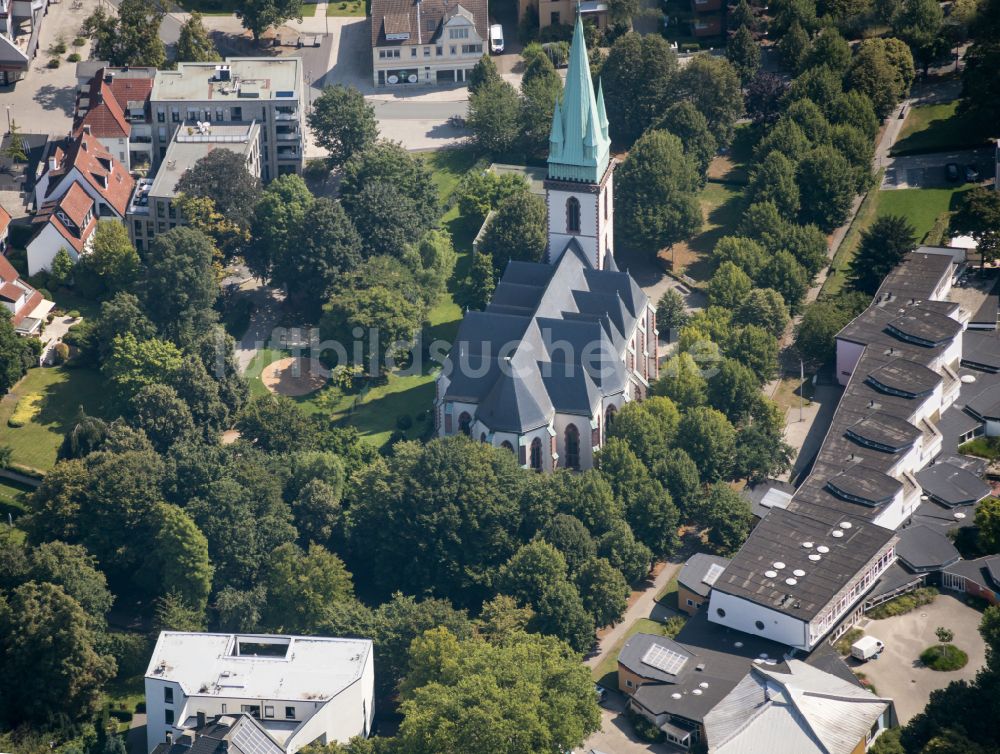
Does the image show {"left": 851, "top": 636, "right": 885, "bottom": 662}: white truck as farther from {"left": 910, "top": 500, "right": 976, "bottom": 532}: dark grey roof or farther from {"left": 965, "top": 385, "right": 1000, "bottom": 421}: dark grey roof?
{"left": 965, "top": 385, "right": 1000, "bottom": 421}: dark grey roof

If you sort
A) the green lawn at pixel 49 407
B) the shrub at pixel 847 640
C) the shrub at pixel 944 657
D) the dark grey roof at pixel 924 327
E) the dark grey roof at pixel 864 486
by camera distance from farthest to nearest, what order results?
the dark grey roof at pixel 924 327, the green lawn at pixel 49 407, the dark grey roof at pixel 864 486, the shrub at pixel 847 640, the shrub at pixel 944 657

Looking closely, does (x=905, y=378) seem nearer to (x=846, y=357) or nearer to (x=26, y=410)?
(x=846, y=357)

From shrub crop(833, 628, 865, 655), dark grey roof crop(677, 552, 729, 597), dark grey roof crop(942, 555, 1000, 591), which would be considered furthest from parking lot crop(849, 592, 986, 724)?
dark grey roof crop(677, 552, 729, 597)

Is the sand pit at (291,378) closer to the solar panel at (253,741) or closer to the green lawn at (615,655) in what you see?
the green lawn at (615,655)

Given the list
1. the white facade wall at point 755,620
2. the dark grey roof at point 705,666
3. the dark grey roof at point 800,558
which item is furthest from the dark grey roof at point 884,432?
the dark grey roof at point 705,666

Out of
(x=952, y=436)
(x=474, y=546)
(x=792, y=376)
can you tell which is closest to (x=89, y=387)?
(x=474, y=546)

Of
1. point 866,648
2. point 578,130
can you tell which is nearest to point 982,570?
point 866,648

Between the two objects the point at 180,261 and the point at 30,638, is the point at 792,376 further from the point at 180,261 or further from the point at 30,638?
the point at 30,638
